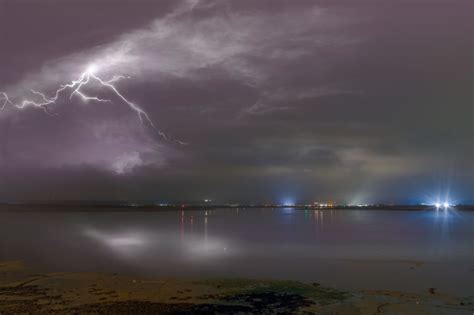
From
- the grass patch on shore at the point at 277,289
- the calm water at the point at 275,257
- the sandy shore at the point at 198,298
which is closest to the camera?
the sandy shore at the point at 198,298

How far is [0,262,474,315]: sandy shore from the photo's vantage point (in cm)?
1759

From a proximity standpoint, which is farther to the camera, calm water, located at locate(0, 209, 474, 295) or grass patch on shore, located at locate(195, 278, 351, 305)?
calm water, located at locate(0, 209, 474, 295)

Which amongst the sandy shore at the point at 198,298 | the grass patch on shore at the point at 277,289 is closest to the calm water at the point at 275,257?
the grass patch on shore at the point at 277,289

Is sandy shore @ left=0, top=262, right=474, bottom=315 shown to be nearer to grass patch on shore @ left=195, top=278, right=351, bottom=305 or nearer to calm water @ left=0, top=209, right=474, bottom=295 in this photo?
grass patch on shore @ left=195, top=278, right=351, bottom=305

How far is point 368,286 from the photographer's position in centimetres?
2358

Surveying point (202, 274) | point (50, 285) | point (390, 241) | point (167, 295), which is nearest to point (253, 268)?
point (202, 274)

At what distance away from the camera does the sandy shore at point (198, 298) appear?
1759 cm

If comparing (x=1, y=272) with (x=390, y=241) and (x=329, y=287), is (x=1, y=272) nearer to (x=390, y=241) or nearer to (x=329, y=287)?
(x=329, y=287)

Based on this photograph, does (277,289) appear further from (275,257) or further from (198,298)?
(275,257)

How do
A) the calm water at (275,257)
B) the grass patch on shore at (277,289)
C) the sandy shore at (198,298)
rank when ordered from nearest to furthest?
the sandy shore at (198,298)
the grass patch on shore at (277,289)
the calm water at (275,257)

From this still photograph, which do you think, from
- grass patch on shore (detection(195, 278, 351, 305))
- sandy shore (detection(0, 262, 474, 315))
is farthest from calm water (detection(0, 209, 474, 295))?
sandy shore (detection(0, 262, 474, 315))

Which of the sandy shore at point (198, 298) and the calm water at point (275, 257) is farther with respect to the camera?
the calm water at point (275, 257)

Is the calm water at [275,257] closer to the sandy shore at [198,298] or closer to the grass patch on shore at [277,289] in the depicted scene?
the grass patch on shore at [277,289]

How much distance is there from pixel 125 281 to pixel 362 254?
22.4m
